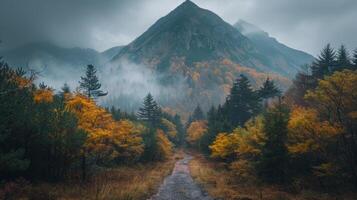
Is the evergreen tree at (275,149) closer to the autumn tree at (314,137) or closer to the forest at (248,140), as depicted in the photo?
the forest at (248,140)

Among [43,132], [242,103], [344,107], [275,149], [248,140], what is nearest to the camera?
[43,132]

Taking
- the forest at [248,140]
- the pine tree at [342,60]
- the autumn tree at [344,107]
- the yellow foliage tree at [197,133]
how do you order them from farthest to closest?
the yellow foliage tree at [197,133] → the pine tree at [342,60] → the autumn tree at [344,107] → the forest at [248,140]

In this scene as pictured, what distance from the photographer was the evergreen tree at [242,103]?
237 feet

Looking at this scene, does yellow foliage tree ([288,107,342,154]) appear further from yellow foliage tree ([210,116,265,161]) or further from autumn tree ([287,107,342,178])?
yellow foliage tree ([210,116,265,161])

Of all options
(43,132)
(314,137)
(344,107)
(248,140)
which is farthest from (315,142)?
(43,132)

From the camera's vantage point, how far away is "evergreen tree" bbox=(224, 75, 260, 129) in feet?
237

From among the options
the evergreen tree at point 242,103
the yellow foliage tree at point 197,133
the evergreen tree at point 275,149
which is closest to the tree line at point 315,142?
the evergreen tree at point 275,149

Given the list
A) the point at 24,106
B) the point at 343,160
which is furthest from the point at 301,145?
the point at 24,106

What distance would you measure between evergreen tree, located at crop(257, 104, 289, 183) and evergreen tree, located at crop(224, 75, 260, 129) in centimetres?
3826

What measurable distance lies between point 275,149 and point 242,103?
4187cm

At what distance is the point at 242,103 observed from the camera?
241 ft

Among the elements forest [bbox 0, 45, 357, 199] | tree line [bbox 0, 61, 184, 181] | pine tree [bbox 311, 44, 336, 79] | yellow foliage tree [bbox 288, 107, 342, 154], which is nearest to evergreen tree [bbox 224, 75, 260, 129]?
pine tree [bbox 311, 44, 336, 79]

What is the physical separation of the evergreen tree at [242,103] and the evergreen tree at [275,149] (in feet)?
126

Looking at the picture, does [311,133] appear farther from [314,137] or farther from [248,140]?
[248,140]
